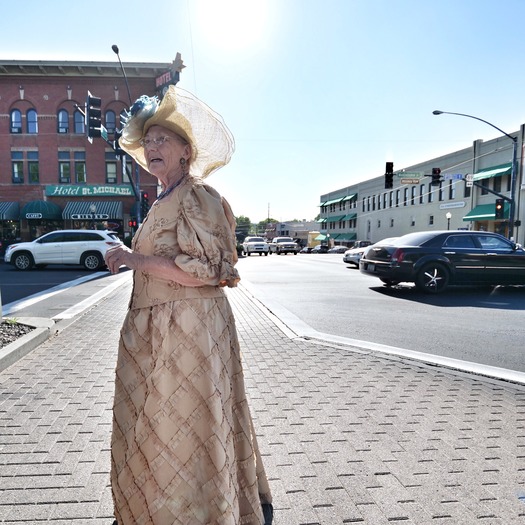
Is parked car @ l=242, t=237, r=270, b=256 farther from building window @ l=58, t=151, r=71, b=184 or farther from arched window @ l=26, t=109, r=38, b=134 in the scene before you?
arched window @ l=26, t=109, r=38, b=134

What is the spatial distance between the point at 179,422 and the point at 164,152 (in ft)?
3.83

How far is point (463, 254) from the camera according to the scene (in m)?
9.98

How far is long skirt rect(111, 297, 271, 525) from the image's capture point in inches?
64.8

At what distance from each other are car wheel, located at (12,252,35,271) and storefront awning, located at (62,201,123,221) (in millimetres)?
14877

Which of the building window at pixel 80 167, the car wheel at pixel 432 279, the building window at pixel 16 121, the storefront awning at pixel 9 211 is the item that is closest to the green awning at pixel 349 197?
the building window at pixel 80 167

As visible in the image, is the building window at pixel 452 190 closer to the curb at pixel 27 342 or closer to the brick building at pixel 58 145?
the brick building at pixel 58 145

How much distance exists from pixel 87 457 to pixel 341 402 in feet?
6.61

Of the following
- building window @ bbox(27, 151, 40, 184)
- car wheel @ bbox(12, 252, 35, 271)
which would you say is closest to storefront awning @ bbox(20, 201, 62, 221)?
building window @ bbox(27, 151, 40, 184)

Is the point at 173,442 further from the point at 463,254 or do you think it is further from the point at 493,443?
the point at 463,254

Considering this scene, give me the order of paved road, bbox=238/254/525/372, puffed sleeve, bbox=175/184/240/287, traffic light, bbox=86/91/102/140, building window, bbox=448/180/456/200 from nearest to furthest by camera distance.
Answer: puffed sleeve, bbox=175/184/240/287
paved road, bbox=238/254/525/372
traffic light, bbox=86/91/102/140
building window, bbox=448/180/456/200

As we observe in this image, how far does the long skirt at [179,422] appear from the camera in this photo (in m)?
1.65

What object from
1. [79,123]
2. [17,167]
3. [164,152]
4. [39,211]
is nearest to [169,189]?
[164,152]

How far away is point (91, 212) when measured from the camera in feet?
100

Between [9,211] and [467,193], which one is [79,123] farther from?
[467,193]
